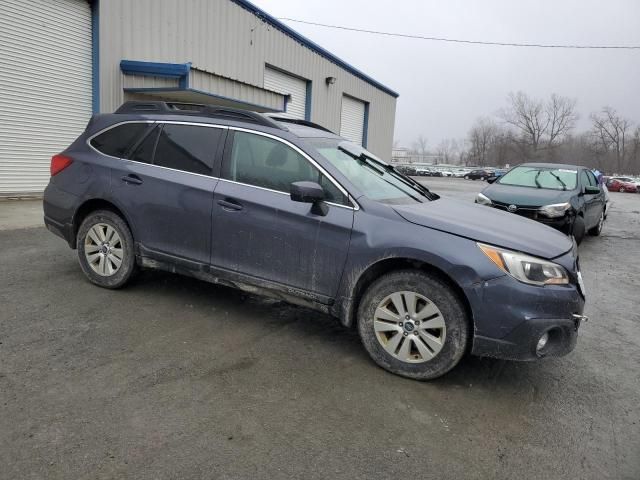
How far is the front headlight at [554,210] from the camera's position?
8.16 metres

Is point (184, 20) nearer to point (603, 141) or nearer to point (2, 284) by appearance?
point (2, 284)

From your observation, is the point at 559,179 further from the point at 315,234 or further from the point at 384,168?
the point at 315,234

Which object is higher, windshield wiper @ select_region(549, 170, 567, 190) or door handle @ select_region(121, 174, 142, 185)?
windshield wiper @ select_region(549, 170, 567, 190)

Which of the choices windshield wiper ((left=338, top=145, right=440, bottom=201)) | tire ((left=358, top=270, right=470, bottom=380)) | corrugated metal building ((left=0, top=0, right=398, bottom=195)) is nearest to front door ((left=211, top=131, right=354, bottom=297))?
tire ((left=358, top=270, right=470, bottom=380))

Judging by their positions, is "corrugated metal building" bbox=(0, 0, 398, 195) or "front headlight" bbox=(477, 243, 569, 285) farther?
"corrugated metal building" bbox=(0, 0, 398, 195)

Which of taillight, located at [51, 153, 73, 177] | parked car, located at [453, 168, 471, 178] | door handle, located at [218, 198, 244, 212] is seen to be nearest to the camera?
door handle, located at [218, 198, 244, 212]

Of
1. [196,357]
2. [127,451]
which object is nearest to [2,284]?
[196,357]

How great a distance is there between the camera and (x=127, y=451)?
97.6 inches

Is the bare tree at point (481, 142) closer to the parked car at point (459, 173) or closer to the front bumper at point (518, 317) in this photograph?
the parked car at point (459, 173)

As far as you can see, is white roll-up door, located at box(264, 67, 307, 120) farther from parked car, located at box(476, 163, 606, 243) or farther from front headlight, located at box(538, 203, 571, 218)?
front headlight, located at box(538, 203, 571, 218)

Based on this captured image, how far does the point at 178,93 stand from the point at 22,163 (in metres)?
3.93

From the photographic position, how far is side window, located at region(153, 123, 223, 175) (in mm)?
4332

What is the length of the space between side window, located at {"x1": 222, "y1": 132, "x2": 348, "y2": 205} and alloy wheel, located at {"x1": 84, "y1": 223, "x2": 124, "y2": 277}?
142 centimetres

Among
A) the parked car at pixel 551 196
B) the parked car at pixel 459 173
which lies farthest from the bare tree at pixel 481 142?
the parked car at pixel 551 196
